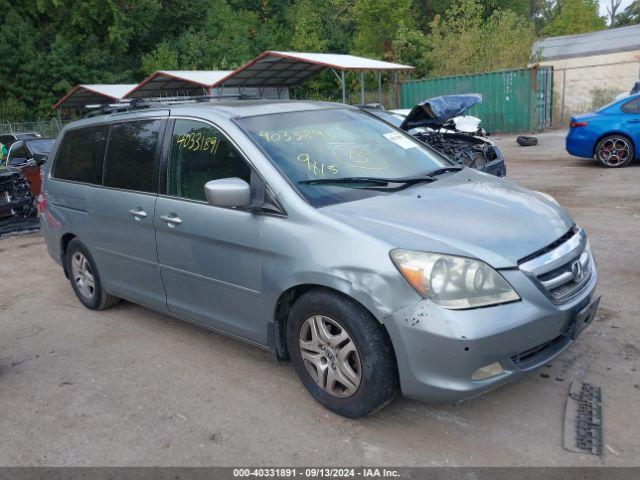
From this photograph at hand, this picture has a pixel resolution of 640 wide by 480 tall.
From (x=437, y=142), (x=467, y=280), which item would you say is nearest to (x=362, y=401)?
(x=467, y=280)

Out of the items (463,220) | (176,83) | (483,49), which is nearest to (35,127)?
(176,83)

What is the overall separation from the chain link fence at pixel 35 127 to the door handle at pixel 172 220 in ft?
93.5

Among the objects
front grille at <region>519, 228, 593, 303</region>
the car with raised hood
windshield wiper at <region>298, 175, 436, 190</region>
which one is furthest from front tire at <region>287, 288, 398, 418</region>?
the car with raised hood

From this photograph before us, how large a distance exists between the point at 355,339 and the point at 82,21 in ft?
119

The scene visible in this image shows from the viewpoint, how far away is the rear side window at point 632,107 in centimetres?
1096

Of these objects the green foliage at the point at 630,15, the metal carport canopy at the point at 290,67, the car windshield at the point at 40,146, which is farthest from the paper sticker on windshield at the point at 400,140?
the green foliage at the point at 630,15

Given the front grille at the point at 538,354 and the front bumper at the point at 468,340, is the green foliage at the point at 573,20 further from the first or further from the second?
the front bumper at the point at 468,340

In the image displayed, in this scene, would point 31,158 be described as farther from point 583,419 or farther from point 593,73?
point 593,73

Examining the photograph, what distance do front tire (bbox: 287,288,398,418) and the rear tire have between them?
2.40m

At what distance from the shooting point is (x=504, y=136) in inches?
808

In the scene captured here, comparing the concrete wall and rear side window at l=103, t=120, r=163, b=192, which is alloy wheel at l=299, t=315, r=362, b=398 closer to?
rear side window at l=103, t=120, r=163, b=192

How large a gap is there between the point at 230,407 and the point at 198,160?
1615mm

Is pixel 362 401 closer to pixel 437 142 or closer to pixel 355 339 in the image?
pixel 355 339

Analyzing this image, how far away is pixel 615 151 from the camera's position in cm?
1127
